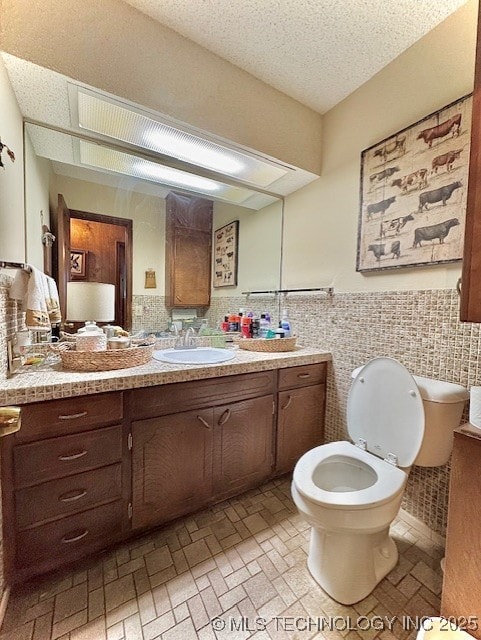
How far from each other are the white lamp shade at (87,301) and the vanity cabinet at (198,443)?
2.14 feet

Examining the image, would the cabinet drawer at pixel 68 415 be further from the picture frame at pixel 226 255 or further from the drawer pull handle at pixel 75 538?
the picture frame at pixel 226 255

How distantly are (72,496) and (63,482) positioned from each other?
0.07 meters

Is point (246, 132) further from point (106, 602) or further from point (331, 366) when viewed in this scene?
point (106, 602)

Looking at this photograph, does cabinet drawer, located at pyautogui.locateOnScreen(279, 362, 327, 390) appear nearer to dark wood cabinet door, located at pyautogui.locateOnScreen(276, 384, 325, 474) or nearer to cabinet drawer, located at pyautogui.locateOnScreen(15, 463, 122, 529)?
dark wood cabinet door, located at pyautogui.locateOnScreen(276, 384, 325, 474)

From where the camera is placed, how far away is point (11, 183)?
45.8 inches

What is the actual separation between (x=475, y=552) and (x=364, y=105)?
2.18 metres

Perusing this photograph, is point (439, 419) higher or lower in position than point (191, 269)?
lower

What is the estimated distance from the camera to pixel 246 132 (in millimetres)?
1571

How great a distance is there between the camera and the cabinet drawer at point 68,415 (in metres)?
0.99

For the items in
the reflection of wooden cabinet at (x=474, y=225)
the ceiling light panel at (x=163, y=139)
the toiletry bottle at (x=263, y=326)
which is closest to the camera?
the reflection of wooden cabinet at (x=474, y=225)

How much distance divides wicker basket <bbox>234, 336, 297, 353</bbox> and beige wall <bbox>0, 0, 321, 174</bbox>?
1.19 m

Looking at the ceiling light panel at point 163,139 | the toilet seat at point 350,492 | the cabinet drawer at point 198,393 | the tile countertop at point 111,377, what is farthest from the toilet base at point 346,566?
the ceiling light panel at point 163,139

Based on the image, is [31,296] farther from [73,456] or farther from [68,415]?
[73,456]

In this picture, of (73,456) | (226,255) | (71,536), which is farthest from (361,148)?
(71,536)
